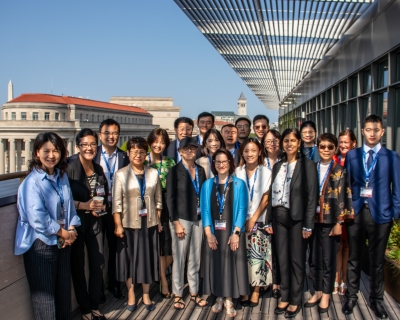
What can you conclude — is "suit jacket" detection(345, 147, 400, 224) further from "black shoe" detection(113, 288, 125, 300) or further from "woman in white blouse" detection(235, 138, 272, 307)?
"black shoe" detection(113, 288, 125, 300)

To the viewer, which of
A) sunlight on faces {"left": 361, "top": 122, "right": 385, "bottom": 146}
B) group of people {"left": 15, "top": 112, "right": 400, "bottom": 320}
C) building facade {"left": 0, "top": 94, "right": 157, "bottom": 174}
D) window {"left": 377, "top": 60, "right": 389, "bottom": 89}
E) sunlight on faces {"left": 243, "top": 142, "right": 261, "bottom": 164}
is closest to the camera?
group of people {"left": 15, "top": 112, "right": 400, "bottom": 320}

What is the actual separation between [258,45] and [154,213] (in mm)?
12784

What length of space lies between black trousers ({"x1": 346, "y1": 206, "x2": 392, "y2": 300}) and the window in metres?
5.33

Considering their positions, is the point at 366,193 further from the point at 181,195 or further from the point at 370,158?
the point at 181,195

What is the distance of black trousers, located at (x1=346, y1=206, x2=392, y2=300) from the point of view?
14.5ft

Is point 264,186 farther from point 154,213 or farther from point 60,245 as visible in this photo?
point 60,245

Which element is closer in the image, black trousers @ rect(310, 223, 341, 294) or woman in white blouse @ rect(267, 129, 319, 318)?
woman in white blouse @ rect(267, 129, 319, 318)

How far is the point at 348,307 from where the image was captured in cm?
450

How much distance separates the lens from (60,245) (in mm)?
3781

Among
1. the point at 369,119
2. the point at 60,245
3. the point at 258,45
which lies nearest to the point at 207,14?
the point at 258,45

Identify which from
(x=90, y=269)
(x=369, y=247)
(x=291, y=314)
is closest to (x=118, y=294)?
(x=90, y=269)

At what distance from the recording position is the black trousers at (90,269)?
4332 millimetres

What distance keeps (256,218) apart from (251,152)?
70 centimetres

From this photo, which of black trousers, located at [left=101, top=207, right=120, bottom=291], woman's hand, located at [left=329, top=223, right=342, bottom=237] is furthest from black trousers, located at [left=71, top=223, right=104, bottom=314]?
woman's hand, located at [left=329, top=223, right=342, bottom=237]
